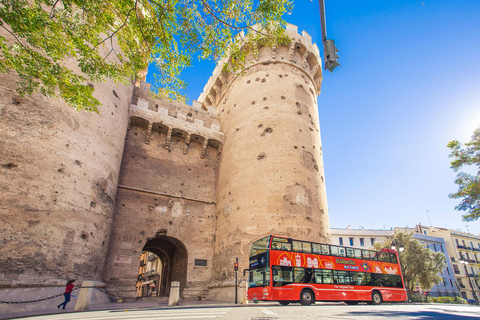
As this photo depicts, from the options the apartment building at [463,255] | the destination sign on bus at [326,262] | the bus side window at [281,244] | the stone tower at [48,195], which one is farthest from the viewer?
the apartment building at [463,255]

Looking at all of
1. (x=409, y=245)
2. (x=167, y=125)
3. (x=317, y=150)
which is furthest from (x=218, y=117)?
(x=409, y=245)

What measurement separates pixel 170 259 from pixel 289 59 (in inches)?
610

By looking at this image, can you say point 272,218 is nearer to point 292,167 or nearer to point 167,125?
point 292,167

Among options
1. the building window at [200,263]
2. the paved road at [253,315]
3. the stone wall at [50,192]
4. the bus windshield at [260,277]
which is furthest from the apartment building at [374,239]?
the stone wall at [50,192]

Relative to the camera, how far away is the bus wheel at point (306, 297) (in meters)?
9.91

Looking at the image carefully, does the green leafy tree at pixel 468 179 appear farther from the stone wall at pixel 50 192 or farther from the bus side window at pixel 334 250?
the stone wall at pixel 50 192

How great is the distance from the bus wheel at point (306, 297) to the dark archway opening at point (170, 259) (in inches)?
267

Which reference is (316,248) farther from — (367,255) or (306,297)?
(367,255)

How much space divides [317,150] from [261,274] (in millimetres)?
8975

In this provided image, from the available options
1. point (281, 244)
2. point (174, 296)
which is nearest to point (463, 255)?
point (281, 244)

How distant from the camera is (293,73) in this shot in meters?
18.0

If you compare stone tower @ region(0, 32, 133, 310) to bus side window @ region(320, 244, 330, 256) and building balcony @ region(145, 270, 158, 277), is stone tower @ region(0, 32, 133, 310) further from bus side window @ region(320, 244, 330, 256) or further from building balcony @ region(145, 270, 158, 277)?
building balcony @ region(145, 270, 158, 277)

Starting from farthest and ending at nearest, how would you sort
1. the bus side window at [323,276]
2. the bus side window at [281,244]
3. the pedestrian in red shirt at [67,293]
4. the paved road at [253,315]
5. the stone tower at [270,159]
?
the stone tower at [270,159]
the bus side window at [323,276]
the bus side window at [281,244]
the pedestrian in red shirt at [67,293]
the paved road at [253,315]

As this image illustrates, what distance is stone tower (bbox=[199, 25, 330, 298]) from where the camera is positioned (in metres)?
13.6
